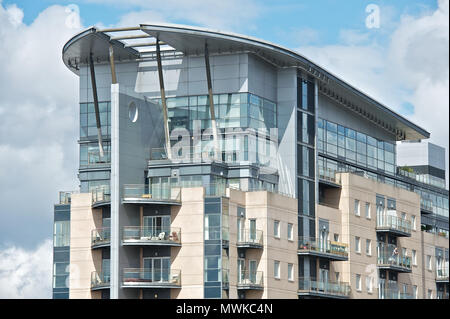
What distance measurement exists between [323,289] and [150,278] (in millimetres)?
18138

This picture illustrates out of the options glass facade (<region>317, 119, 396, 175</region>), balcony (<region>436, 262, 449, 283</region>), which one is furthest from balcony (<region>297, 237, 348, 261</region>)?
balcony (<region>436, 262, 449, 283</region>)

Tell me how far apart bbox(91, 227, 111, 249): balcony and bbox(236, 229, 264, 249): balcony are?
10.1 m

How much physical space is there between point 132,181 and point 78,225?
583 cm

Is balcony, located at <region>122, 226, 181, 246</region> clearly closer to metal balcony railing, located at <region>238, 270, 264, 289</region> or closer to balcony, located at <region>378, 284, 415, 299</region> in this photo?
metal balcony railing, located at <region>238, 270, 264, 289</region>

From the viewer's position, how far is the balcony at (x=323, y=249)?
8606 cm

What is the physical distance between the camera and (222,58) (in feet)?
276

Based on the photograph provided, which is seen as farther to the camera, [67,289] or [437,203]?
[437,203]

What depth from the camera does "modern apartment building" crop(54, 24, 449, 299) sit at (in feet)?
254

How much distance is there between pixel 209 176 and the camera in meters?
79.2

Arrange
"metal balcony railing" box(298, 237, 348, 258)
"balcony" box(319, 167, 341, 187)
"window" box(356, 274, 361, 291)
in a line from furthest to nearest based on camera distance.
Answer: "window" box(356, 274, 361, 291)
"balcony" box(319, 167, 341, 187)
"metal balcony railing" box(298, 237, 348, 258)

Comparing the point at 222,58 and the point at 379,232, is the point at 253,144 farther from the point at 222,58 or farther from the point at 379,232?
the point at 379,232

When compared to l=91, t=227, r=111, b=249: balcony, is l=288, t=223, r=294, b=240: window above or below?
above
